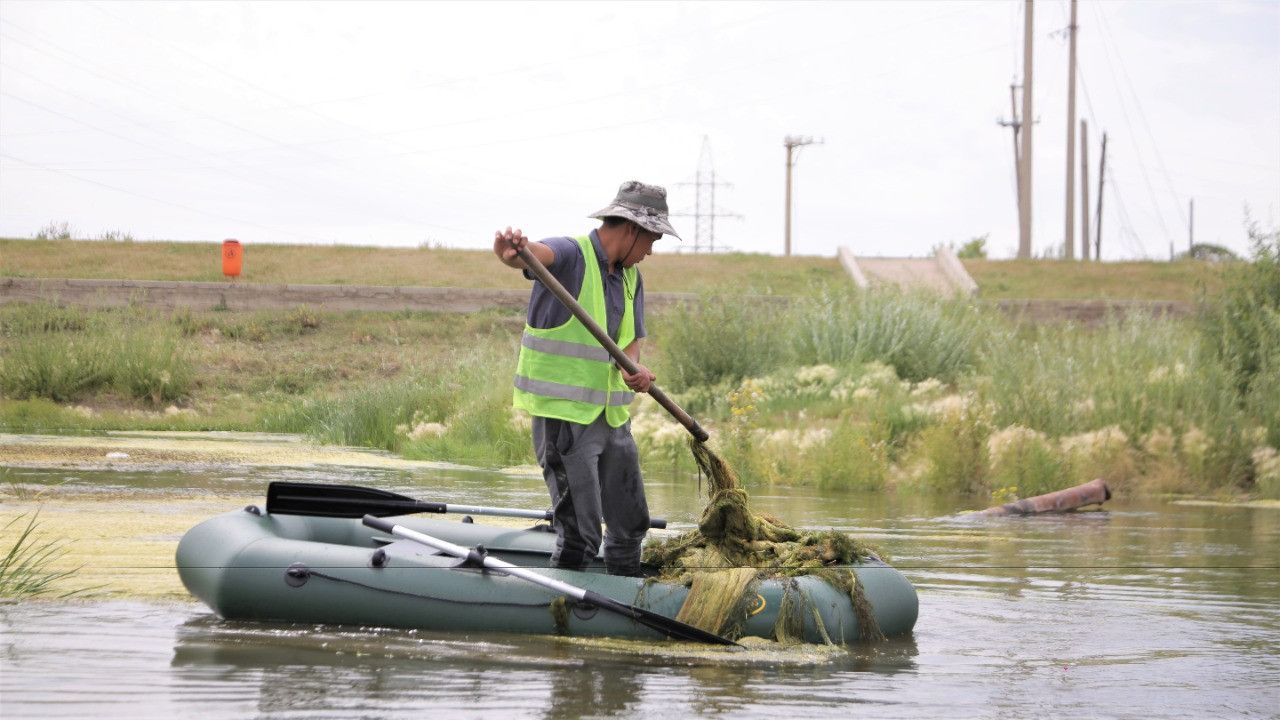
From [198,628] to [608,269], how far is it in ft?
8.07

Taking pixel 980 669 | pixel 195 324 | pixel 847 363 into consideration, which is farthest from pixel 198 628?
pixel 195 324

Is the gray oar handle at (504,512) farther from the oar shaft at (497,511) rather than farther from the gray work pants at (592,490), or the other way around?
the gray work pants at (592,490)

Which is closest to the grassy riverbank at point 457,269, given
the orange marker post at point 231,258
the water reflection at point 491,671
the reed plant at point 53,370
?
the orange marker post at point 231,258

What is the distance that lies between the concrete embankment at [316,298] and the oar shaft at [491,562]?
65.3 ft

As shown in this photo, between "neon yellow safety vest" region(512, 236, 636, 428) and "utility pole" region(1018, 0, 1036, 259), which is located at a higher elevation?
"utility pole" region(1018, 0, 1036, 259)

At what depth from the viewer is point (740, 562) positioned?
725 cm

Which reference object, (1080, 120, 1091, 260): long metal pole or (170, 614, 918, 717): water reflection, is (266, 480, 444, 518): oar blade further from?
(1080, 120, 1091, 260): long metal pole

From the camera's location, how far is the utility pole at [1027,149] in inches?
1398

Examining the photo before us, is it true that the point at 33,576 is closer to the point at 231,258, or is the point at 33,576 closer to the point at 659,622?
the point at 659,622

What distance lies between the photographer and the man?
6.56 m

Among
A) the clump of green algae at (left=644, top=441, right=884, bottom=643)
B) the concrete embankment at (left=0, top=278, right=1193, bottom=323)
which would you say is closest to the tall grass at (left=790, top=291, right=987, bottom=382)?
the concrete embankment at (left=0, top=278, right=1193, bottom=323)

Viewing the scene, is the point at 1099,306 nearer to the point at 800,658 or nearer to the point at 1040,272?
the point at 1040,272

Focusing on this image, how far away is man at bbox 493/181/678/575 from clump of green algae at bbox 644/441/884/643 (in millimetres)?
462

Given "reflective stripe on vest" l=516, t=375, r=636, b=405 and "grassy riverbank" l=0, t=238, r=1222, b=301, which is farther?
"grassy riverbank" l=0, t=238, r=1222, b=301
